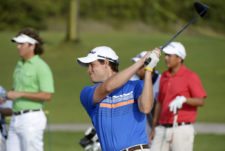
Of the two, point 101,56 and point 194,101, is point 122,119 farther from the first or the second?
point 194,101

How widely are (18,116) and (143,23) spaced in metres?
43.3

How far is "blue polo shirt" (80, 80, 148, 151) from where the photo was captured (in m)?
7.15

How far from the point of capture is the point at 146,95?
688 centimetres

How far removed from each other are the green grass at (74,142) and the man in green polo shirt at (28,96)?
5863 mm

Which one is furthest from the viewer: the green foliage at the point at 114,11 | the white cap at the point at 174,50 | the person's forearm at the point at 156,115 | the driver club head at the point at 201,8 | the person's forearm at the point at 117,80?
the green foliage at the point at 114,11

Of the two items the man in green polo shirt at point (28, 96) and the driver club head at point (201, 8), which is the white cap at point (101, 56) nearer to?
the driver club head at point (201, 8)

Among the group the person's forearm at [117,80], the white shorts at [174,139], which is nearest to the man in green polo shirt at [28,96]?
the white shorts at [174,139]

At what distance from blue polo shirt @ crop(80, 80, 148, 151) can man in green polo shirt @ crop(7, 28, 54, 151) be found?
2783 mm

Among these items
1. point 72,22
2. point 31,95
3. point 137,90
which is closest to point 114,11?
point 72,22

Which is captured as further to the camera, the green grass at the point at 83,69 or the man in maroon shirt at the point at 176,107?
the green grass at the point at 83,69

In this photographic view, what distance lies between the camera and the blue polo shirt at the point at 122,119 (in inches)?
282

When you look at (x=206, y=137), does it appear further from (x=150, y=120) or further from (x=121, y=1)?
(x=121, y=1)

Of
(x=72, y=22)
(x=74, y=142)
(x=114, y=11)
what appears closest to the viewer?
(x=74, y=142)

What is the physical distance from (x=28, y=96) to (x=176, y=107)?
5.82 feet
